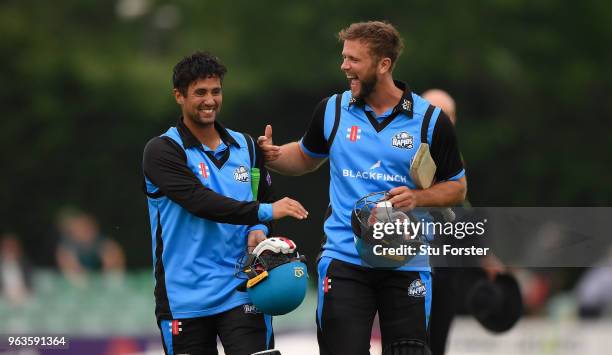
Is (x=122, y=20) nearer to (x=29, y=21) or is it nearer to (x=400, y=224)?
(x=29, y=21)

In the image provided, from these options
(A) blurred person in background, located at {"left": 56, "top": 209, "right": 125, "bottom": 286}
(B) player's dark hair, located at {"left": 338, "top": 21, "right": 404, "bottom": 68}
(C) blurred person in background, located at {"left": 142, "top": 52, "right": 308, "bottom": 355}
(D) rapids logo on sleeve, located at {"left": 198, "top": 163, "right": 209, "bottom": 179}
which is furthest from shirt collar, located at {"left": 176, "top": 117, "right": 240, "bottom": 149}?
(A) blurred person in background, located at {"left": 56, "top": 209, "right": 125, "bottom": 286}

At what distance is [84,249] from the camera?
53.5 ft

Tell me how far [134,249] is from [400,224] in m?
9.80

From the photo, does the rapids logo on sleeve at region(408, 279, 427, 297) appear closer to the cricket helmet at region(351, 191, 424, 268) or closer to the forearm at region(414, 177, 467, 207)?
the cricket helmet at region(351, 191, 424, 268)

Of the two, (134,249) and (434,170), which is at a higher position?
(134,249)

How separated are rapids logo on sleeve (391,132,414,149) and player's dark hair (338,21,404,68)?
463 millimetres

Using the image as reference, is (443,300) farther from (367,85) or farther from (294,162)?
(367,85)

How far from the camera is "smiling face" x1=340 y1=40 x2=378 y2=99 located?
7.45 m

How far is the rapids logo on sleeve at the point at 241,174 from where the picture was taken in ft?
24.1

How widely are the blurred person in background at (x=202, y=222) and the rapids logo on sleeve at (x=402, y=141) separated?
692mm

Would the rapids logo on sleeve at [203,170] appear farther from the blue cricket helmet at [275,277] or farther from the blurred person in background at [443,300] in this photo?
the blurred person in background at [443,300]

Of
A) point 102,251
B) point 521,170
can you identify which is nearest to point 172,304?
point 102,251

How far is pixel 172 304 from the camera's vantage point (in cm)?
720

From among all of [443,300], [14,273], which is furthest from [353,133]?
[14,273]
